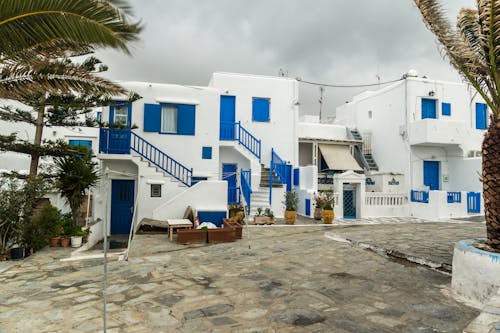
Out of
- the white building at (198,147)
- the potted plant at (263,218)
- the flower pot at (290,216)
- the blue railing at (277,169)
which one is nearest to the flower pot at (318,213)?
the white building at (198,147)

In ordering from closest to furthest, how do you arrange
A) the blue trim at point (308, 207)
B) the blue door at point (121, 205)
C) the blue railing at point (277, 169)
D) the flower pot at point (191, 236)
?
the flower pot at point (191, 236) < the blue door at point (121, 205) < the blue railing at point (277, 169) < the blue trim at point (308, 207)

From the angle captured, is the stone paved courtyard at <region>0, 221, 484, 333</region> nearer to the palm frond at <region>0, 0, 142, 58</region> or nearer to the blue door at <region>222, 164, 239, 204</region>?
the palm frond at <region>0, 0, 142, 58</region>

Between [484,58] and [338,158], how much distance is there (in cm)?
1405

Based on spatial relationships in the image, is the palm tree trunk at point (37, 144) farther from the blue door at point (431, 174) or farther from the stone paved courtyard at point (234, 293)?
the blue door at point (431, 174)

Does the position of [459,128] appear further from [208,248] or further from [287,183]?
[208,248]

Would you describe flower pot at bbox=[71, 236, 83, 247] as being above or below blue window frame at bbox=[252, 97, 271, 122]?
below

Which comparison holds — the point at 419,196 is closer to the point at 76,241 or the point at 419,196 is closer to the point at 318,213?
the point at 318,213

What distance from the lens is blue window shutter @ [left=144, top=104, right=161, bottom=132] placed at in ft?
44.3

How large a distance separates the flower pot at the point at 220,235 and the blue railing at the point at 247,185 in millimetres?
4314

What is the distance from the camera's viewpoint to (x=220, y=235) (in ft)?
30.9

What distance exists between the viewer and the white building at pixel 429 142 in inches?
656

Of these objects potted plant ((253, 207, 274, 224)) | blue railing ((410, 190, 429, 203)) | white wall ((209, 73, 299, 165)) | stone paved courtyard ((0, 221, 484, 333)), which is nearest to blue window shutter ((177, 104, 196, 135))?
white wall ((209, 73, 299, 165))

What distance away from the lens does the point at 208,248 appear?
8578 millimetres

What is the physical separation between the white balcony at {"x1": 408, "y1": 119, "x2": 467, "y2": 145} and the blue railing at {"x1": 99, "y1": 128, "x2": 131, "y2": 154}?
48.7 feet
